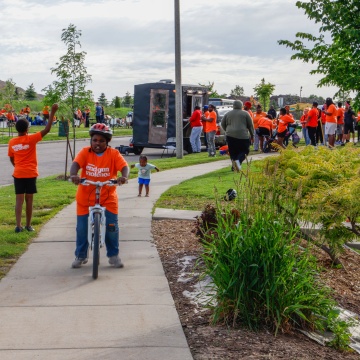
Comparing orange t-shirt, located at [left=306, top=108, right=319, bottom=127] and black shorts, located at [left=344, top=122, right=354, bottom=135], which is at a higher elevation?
orange t-shirt, located at [left=306, top=108, right=319, bottom=127]

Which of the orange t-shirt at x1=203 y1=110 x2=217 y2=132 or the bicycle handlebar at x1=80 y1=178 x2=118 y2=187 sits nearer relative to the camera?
the bicycle handlebar at x1=80 y1=178 x2=118 y2=187

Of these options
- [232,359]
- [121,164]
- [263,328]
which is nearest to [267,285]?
[263,328]

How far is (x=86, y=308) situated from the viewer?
6445mm

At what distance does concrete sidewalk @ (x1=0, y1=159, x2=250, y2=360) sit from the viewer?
5.36 meters

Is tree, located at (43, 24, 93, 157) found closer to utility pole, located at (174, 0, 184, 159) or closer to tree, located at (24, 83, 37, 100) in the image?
utility pole, located at (174, 0, 184, 159)

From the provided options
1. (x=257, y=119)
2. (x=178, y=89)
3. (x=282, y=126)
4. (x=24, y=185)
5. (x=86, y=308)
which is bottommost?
(x=86, y=308)

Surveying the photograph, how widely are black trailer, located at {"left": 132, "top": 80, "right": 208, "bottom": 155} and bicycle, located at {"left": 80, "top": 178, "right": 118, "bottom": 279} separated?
823 inches

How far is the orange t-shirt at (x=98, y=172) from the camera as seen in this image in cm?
805

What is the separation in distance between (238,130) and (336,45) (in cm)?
444

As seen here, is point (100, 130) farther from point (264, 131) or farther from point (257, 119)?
point (257, 119)

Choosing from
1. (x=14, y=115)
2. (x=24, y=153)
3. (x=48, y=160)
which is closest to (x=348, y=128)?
(x=48, y=160)

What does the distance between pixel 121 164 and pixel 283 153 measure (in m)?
1.92

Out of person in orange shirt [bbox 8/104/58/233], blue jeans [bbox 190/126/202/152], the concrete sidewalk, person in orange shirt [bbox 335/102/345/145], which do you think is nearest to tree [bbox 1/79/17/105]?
blue jeans [bbox 190/126/202/152]

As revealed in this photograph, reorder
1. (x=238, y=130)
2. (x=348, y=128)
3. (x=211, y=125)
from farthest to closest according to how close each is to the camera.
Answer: (x=348, y=128)
(x=211, y=125)
(x=238, y=130)
